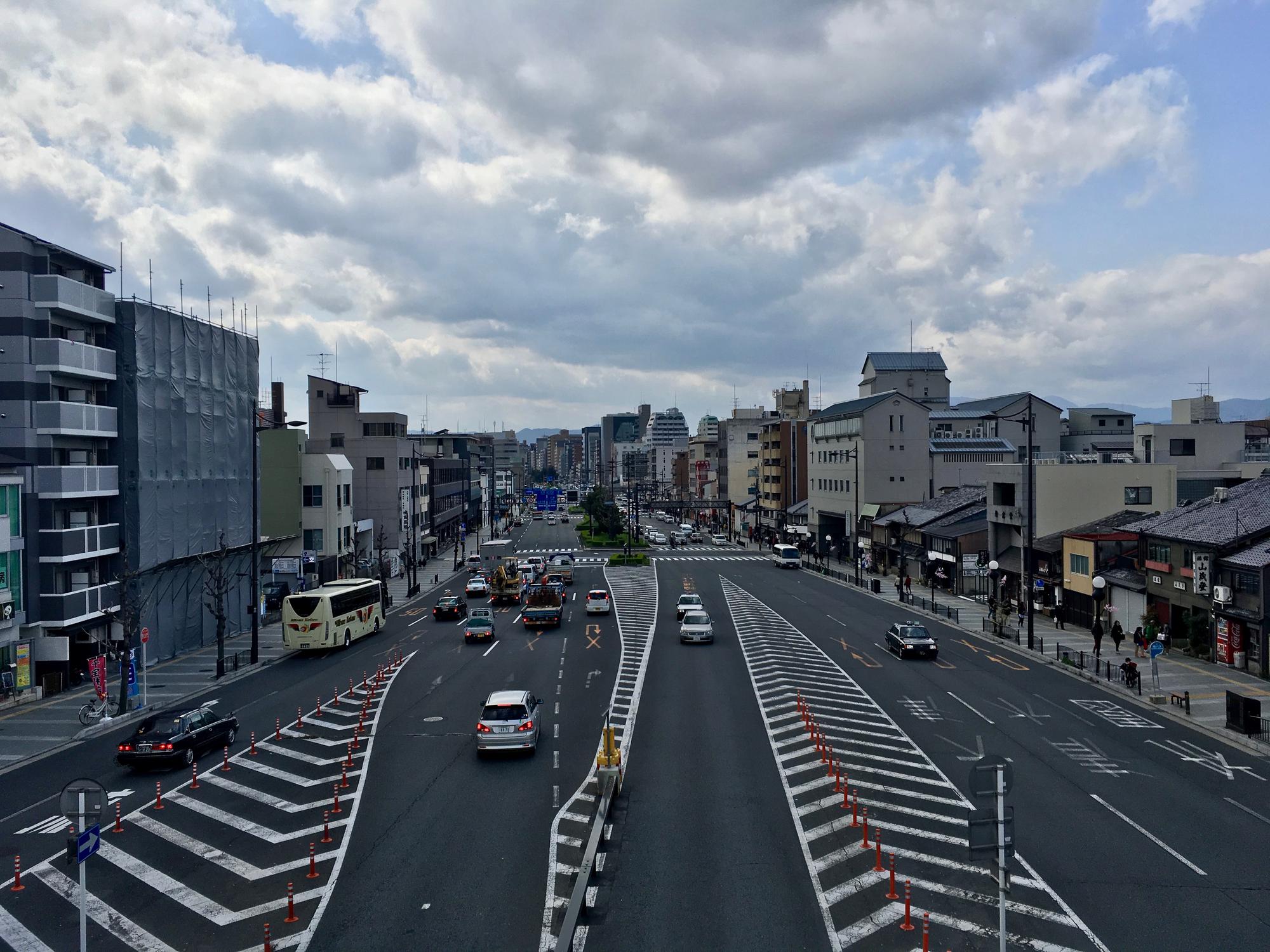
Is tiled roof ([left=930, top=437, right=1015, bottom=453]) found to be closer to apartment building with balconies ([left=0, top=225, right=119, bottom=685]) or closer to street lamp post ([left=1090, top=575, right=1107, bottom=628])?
street lamp post ([left=1090, top=575, right=1107, bottom=628])

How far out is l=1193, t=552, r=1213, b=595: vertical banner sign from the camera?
38.7 metres

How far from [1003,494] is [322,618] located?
44303 millimetres

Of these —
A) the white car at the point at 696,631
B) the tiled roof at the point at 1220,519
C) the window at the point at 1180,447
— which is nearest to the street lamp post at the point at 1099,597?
the tiled roof at the point at 1220,519

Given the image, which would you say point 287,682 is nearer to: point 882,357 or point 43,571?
point 43,571

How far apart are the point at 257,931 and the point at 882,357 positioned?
413 ft

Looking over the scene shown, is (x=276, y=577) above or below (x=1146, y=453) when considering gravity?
below

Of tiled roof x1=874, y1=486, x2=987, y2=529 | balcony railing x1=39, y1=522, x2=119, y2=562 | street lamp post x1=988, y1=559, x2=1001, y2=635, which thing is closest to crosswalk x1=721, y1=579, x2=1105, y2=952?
balcony railing x1=39, y1=522, x2=119, y2=562

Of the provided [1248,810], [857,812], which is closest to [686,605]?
[857,812]

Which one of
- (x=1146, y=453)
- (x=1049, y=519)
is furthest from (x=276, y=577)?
(x=1146, y=453)

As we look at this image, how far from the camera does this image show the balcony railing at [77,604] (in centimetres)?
3538

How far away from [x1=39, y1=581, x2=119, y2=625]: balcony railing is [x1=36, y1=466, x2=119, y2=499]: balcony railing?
4031mm

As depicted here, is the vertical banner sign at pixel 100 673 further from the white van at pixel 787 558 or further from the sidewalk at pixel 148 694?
the white van at pixel 787 558

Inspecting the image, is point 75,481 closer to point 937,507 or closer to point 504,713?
point 504,713

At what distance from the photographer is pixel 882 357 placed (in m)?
130
